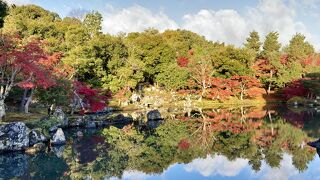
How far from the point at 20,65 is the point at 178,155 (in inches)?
418

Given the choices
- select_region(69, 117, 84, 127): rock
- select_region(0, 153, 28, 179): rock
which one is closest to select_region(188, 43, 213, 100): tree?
select_region(69, 117, 84, 127): rock

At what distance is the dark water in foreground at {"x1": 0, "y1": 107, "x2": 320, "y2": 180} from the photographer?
1426cm

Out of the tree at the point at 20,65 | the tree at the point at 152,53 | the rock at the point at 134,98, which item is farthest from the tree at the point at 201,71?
the tree at the point at 20,65

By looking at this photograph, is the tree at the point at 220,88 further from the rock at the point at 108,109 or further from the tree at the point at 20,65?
the tree at the point at 20,65

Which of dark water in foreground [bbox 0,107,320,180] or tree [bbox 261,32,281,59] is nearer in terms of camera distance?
dark water in foreground [bbox 0,107,320,180]

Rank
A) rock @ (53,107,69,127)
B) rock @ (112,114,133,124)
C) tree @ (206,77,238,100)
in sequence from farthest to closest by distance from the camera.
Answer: tree @ (206,77,238,100), rock @ (112,114,133,124), rock @ (53,107,69,127)

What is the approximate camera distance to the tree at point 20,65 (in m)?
20.4

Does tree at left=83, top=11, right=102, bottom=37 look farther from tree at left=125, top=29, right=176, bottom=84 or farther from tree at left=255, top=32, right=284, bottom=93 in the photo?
tree at left=255, top=32, right=284, bottom=93

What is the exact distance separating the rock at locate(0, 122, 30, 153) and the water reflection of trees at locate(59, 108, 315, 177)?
329 centimetres

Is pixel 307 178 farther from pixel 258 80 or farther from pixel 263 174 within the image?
pixel 258 80

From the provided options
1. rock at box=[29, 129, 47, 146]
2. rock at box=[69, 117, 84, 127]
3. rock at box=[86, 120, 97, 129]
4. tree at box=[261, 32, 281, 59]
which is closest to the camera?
rock at box=[29, 129, 47, 146]

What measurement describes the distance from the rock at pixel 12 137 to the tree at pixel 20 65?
2.91m

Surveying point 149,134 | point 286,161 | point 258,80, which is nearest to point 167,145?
point 149,134

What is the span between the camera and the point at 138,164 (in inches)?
624
